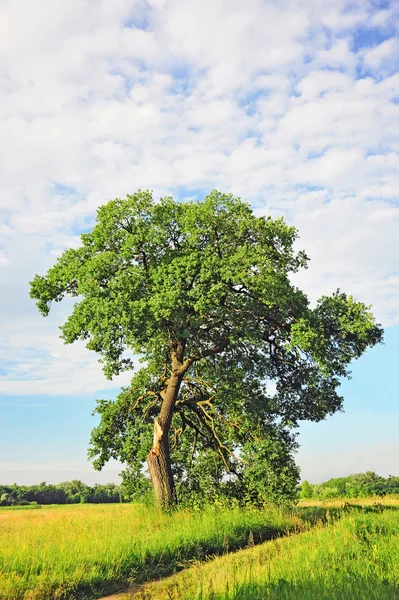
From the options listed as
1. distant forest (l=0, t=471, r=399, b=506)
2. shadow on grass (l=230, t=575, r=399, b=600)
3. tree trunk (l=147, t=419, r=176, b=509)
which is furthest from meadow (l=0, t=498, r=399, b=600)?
distant forest (l=0, t=471, r=399, b=506)

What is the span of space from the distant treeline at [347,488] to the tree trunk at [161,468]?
20619mm

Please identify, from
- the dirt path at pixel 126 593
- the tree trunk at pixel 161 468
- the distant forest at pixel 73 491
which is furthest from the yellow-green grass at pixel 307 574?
the distant forest at pixel 73 491

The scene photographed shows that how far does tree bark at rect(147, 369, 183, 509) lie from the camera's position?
22875mm

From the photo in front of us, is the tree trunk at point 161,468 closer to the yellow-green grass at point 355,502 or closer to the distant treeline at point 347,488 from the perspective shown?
the yellow-green grass at point 355,502

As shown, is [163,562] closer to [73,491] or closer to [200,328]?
[200,328]

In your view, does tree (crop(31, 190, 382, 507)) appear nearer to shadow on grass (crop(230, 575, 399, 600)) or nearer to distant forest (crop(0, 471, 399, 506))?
shadow on grass (crop(230, 575, 399, 600))

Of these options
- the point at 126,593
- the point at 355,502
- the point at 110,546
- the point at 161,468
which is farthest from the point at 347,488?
the point at 126,593

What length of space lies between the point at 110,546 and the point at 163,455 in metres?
9.42

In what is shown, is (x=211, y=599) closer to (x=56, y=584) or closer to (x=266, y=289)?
(x=56, y=584)

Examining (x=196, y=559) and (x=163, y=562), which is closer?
(x=163, y=562)

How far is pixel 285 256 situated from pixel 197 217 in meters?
4.46

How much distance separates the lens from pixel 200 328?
2350 centimetres

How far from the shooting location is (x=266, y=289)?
2059 centimetres

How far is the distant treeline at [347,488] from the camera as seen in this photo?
3978 cm
